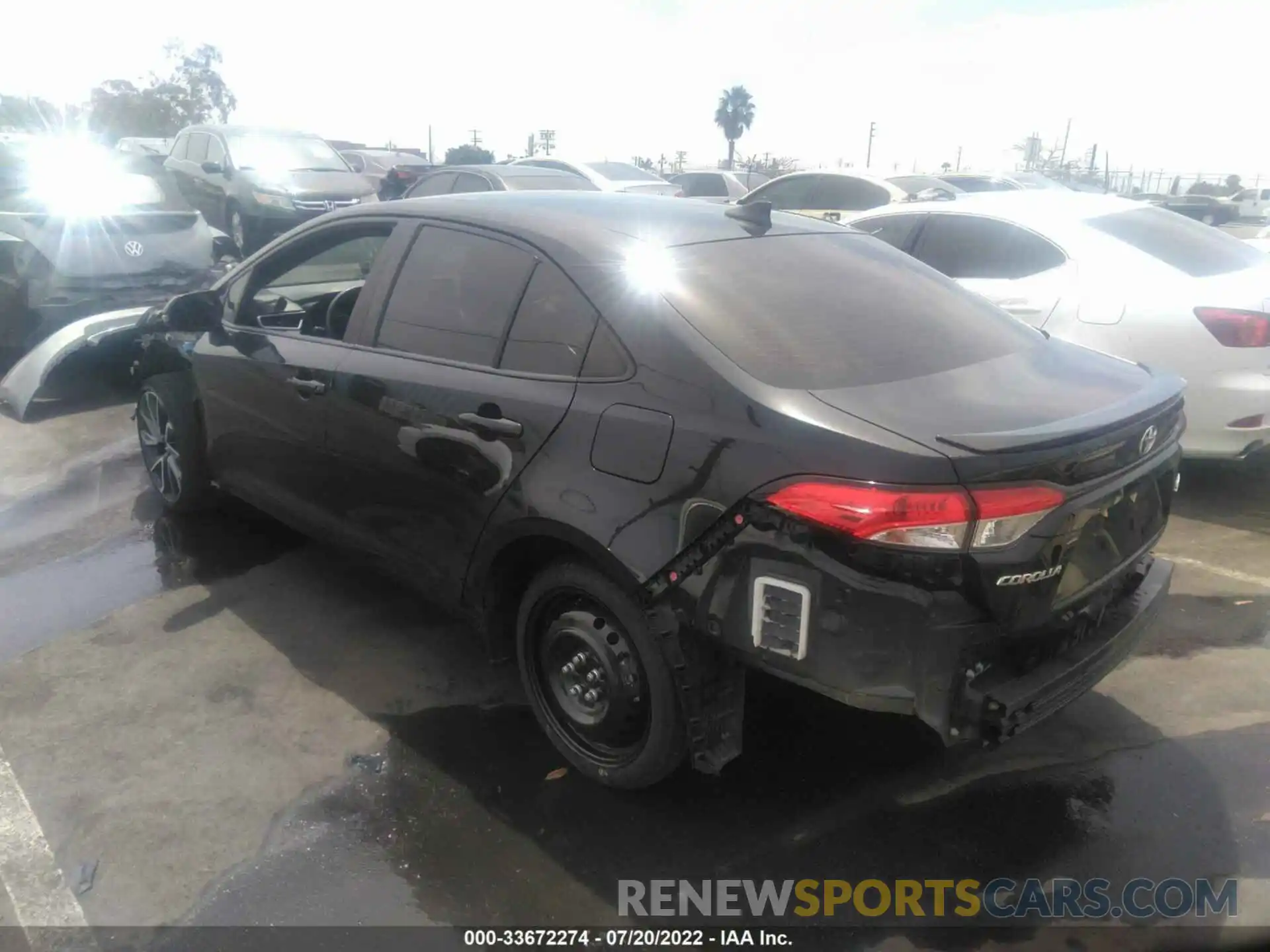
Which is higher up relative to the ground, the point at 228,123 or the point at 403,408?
the point at 228,123

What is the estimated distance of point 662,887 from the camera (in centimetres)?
253

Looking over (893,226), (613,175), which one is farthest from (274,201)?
(893,226)

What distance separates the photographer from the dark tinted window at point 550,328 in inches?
108

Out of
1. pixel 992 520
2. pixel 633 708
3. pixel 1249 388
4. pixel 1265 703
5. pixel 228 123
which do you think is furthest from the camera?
pixel 228 123

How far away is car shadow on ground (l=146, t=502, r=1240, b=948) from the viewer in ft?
8.39

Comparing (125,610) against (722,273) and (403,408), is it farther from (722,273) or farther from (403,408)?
(722,273)

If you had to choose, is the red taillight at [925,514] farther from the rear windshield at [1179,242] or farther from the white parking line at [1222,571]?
the rear windshield at [1179,242]

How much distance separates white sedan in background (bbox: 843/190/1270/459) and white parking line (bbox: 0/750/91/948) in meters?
4.91

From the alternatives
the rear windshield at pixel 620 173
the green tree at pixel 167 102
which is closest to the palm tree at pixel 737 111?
the green tree at pixel 167 102

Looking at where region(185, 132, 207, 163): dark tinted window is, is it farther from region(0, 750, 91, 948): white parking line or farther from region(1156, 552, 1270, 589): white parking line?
region(1156, 552, 1270, 589): white parking line

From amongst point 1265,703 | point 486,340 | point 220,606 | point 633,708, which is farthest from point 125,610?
Answer: point 1265,703

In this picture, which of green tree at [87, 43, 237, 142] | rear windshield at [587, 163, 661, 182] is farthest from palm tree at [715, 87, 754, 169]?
rear windshield at [587, 163, 661, 182]

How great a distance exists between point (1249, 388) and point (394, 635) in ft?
13.7

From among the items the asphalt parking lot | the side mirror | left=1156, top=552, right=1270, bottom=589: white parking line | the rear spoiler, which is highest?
the rear spoiler
